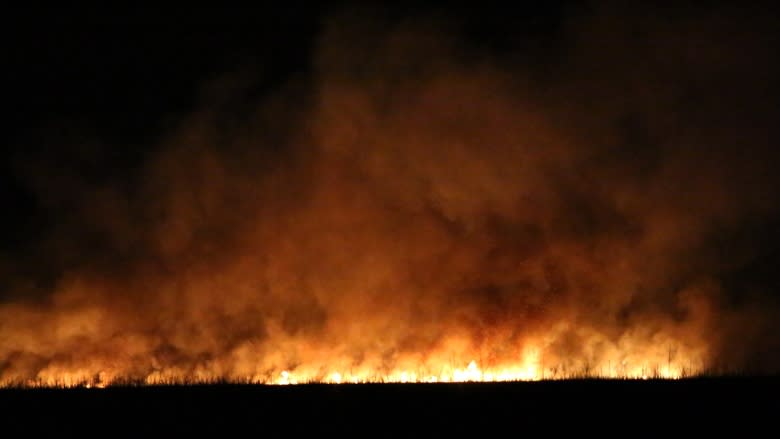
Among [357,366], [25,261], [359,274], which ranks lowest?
[357,366]

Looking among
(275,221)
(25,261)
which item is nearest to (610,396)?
(275,221)

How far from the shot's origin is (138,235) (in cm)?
1376

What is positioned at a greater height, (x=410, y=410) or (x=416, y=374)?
(x=416, y=374)

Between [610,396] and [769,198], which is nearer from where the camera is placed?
[610,396]

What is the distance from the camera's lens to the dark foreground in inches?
355

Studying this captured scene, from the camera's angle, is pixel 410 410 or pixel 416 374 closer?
pixel 410 410

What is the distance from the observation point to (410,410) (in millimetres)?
9453

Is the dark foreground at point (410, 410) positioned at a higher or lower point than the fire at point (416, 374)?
lower

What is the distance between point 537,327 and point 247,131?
18.1 feet

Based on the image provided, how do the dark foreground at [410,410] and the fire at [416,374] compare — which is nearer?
the dark foreground at [410,410]

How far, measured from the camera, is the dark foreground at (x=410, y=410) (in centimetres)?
901

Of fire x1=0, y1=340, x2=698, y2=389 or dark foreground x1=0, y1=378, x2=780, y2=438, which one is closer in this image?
dark foreground x1=0, y1=378, x2=780, y2=438

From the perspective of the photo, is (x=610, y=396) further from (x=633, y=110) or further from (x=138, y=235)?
(x=138, y=235)

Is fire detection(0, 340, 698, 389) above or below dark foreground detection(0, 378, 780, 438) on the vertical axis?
above
